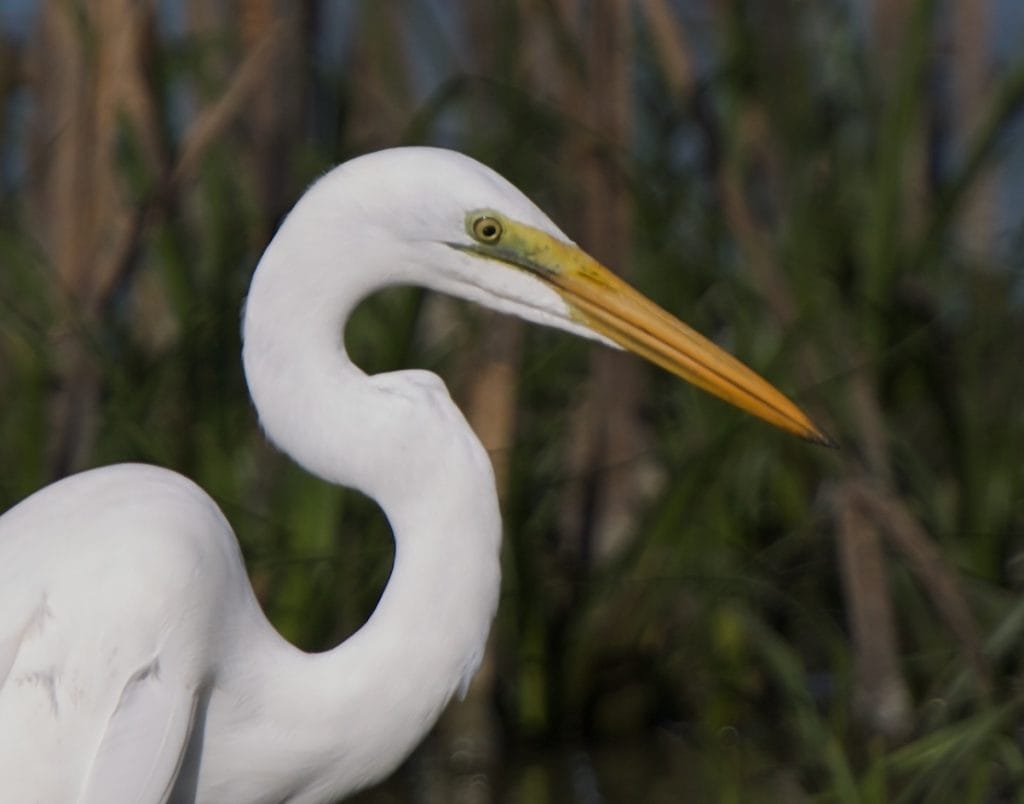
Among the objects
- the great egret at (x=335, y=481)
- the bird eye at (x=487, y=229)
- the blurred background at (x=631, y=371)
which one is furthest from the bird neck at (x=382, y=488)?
the blurred background at (x=631, y=371)

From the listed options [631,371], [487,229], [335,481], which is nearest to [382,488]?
[335,481]

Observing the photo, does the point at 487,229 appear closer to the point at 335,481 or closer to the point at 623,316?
the point at 623,316

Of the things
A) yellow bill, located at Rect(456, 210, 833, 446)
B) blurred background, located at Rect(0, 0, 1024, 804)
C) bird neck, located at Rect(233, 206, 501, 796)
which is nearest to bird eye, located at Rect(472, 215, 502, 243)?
yellow bill, located at Rect(456, 210, 833, 446)

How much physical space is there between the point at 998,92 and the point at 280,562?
67.9 inches

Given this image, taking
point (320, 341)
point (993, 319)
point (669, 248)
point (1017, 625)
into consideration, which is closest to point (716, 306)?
point (669, 248)

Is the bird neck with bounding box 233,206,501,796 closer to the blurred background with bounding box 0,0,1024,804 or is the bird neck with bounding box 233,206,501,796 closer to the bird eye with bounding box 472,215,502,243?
the bird eye with bounding box 472,215,502,243

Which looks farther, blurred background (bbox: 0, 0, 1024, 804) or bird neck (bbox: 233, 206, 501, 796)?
blurred background (bbox: 0, 0, 1024, 804)

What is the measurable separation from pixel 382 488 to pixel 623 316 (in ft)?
1.24

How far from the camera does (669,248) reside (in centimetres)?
437

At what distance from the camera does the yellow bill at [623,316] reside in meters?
2.53

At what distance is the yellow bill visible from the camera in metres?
2.53

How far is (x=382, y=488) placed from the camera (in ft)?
8.32

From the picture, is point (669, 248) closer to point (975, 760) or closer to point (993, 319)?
point (993, 319)

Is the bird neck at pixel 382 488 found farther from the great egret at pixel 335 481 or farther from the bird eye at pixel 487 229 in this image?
the bird eye at pixel 487 229
